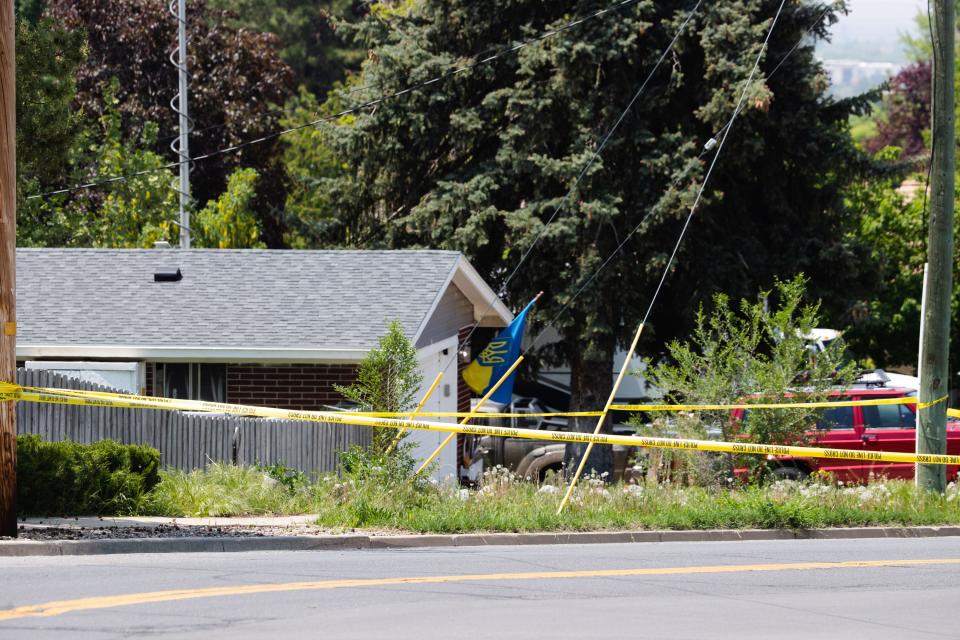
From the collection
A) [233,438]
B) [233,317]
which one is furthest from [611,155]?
[233,438]

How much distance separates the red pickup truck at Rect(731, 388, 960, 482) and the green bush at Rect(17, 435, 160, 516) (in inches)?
369

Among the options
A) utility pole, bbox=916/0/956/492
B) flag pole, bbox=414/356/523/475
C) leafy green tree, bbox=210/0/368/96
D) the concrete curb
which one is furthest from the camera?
leafy green tree, bbox=210/0/368/96

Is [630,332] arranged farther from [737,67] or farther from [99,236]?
[99,236]

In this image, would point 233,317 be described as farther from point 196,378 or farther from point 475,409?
point 475,409

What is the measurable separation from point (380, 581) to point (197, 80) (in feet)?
104

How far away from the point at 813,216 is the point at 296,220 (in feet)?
39.2

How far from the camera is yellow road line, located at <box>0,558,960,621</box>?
30.0 ft

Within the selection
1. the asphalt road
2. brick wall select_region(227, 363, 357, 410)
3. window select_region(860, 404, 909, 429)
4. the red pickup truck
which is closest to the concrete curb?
the asphalt road

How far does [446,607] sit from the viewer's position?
31.2 ft

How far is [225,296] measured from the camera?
805 inches

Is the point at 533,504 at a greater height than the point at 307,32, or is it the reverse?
the point at 307,32

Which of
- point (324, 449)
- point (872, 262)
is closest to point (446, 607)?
point (324, 449)

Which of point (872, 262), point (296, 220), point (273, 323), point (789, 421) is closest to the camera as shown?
point (789, 421)

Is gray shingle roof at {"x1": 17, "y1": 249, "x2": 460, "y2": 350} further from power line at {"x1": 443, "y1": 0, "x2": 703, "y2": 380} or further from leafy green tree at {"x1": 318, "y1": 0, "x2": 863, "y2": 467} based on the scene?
leafy green tree at {"x1": 318, "y1": 0, "x2": 863, "y2": 467}
